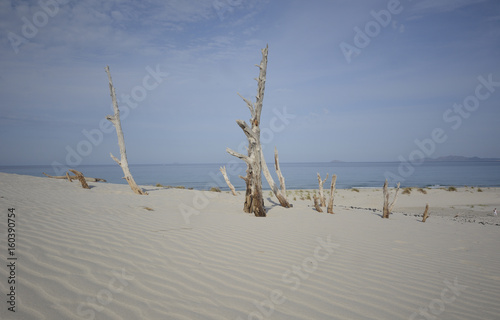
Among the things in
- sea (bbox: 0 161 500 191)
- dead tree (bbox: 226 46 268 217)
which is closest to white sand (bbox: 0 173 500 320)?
dead tree (bbox: 226 46 268 217)

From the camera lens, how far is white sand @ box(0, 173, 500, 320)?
235cm

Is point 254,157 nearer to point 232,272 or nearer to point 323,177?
point 232,272

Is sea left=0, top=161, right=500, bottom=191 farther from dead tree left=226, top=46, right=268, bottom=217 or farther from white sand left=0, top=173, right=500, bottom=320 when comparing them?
white sand left=0, top=173, right=500, bottom=320

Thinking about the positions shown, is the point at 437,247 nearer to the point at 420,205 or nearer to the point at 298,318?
the point at 298,318

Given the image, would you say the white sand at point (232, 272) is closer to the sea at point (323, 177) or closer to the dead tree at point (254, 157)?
the dead tree at point (254, 157)

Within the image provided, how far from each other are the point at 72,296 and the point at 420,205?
56.5 feet

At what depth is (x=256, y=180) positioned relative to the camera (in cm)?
723

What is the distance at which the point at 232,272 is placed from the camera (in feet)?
10.3

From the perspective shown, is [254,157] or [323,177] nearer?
[254,157]

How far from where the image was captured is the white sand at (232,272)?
235cm

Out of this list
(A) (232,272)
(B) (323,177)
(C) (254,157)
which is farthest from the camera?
(B) (323,177)

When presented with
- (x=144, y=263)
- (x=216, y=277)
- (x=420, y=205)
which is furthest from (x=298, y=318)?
(x=420, y=205)

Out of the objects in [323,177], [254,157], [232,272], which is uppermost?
[254,157]

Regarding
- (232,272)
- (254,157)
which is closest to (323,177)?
(254,157)
